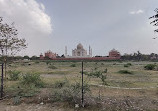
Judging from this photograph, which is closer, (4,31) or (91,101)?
(91,101)

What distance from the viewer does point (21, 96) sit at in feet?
22.2

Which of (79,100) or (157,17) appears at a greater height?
(157,17)

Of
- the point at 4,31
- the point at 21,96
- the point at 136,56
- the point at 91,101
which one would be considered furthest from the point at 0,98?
the point at 136,56

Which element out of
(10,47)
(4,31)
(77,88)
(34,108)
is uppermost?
(4,31)

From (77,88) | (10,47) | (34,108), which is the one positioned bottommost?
(34,108)

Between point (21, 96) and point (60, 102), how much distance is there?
1.80 meters

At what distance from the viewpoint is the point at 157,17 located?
218 inches

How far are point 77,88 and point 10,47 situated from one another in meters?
3.78

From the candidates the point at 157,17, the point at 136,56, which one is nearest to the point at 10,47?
the point at 157,17

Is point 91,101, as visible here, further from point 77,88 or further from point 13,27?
point 13,27

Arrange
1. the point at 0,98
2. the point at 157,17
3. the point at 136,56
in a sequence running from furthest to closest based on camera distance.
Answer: the point at 136,56 < the point at 0,98 < the point at 157,17

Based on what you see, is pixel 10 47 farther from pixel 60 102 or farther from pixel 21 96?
pixel 60 102

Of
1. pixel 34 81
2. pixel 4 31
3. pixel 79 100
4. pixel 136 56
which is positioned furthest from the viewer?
pixel 136 56

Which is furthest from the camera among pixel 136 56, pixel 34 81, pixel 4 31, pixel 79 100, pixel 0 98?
pixel 136 56
